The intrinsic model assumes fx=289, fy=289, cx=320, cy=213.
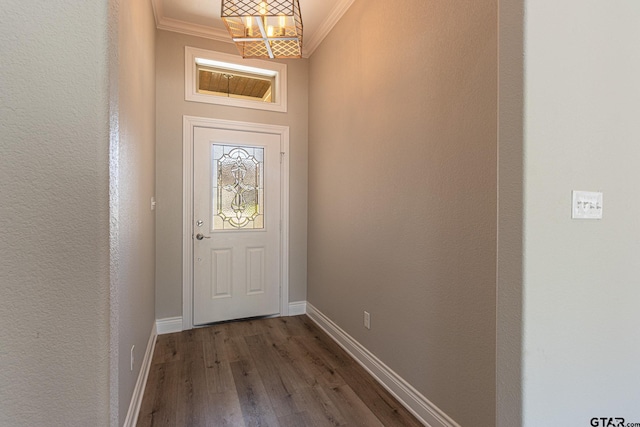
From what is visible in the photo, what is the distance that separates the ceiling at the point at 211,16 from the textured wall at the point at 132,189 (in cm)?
41

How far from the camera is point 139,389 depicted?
1.85 metres

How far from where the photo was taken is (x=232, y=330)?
117 inches

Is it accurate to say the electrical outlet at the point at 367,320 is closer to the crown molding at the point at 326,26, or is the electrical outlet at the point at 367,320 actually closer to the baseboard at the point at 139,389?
the baseboard at the point at 139,389

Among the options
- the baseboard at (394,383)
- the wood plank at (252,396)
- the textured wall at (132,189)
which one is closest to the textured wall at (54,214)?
the textured wall at (132,189)

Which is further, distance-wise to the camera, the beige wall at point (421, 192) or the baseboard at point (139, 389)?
the baseboard at point (139, 389)

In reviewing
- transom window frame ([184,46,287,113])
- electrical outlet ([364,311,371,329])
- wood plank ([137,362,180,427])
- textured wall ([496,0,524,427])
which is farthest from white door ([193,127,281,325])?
textured wall ([496,0,524,427])

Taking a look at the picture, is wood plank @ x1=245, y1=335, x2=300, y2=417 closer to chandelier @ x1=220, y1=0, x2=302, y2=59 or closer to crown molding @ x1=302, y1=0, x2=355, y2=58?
chandelier @ x1=220, y1=0, x2=302, y2=59

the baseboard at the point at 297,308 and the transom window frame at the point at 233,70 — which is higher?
the transom window frame at the point at 233,70

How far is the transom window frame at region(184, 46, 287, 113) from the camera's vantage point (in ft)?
9.70

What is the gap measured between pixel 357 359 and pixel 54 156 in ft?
7.67

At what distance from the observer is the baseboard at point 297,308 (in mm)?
3389
